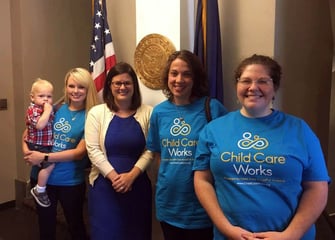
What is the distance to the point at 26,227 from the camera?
11.7 feet

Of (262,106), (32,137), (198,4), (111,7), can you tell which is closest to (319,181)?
(262,106)

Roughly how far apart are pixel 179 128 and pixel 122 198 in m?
0.64

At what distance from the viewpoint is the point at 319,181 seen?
4.89 ft

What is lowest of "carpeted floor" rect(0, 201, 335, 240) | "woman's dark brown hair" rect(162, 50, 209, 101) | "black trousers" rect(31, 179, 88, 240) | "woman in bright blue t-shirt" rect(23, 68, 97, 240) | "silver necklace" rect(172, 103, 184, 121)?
"carpeted floor" rect(0, 201, 335, 240)

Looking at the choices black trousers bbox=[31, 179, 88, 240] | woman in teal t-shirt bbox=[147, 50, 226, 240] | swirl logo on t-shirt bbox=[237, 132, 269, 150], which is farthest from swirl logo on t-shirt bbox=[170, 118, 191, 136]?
black trousers bbox=[31, 179, 88, 240]

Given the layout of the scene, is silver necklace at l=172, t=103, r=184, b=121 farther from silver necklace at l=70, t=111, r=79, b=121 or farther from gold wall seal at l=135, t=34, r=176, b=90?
silver necklace at l=70, t=111, r=79, b=121

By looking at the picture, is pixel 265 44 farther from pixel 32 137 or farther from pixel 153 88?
pixel 32 137

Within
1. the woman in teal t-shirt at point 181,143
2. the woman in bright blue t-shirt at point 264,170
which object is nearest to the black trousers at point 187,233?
the woman in teal t-shirt at point 181,143

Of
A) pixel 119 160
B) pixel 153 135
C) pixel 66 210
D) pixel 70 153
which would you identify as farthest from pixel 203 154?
pixel 66 210

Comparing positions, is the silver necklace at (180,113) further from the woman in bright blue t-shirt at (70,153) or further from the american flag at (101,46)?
the american flag at (101,46)

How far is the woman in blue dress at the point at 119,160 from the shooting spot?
7.22 ft

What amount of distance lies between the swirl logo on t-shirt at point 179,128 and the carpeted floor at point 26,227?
1067 mm

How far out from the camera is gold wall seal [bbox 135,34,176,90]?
99.7 inches

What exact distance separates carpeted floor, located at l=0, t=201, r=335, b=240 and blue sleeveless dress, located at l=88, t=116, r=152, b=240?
45cm
